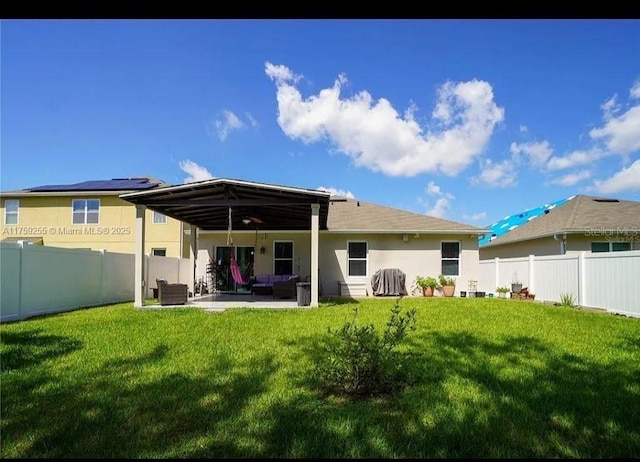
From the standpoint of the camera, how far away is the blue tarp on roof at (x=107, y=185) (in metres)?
21.9

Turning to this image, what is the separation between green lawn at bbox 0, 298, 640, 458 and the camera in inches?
124

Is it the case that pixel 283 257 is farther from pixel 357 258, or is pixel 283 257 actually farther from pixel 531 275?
pixel 531 275

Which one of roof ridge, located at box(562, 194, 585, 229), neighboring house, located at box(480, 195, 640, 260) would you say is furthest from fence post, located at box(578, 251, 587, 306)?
roof ridge, located at box(562, 194, 585, 229)

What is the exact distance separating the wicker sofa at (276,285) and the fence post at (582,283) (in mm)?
8435

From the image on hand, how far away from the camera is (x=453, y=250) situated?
17.2 metres

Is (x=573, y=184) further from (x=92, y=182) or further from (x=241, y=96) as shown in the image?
(x=92, y=182)

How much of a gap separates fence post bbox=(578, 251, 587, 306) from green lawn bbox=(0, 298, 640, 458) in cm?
464

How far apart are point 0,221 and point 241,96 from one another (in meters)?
20.9

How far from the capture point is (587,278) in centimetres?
1152

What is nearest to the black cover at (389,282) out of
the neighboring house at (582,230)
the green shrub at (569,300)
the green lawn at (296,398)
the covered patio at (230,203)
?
the covered patio at (230,203)

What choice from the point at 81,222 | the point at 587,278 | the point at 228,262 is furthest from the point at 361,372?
the point at 81,222

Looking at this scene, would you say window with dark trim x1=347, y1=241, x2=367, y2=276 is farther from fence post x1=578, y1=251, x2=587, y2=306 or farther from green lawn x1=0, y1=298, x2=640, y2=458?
green lawn x1=0, y1=298, x2=640, y2=458

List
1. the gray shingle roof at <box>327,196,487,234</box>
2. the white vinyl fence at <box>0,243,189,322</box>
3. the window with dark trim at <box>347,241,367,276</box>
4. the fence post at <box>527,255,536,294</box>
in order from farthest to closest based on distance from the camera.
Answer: the window with dark trim at <box>347,241,367,276</box>
the gray shingle roof at <box>327,196,487,234</box>
the fence post at <box>527,255,536,294</box>
the white vinyl fence at <box>0,243,189,322</box>
